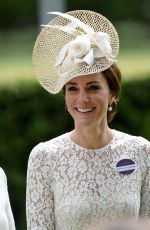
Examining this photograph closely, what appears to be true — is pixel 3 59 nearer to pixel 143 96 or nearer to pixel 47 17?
Answer: pixel 47 17

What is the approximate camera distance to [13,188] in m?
8.16

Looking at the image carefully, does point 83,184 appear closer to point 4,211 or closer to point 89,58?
point 4,211

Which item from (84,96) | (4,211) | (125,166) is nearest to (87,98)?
(84,96)

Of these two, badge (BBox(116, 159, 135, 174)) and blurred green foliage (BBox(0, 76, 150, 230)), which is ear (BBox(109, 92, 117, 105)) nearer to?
badge (BBox(116, 159, 135, 174))

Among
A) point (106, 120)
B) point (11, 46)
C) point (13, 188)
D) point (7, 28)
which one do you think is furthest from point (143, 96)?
point (7, 28)

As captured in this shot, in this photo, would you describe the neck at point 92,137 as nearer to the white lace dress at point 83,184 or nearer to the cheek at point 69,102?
the white lace dress at point 83,184

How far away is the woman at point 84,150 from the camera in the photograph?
4.91 meters

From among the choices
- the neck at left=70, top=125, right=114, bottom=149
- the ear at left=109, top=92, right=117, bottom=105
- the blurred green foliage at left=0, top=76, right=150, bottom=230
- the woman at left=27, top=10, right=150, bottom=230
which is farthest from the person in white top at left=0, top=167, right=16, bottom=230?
the blurred green foliage at left=0, top=76, right=150, bottom=230

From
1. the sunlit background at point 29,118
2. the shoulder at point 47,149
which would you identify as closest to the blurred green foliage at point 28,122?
the sunlit background at point 29,118

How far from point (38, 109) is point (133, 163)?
11.3ft

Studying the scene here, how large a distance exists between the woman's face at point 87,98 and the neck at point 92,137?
54 mm

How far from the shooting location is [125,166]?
16.5 feet

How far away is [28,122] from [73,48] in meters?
3.47

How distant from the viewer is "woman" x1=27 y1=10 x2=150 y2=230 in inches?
193
